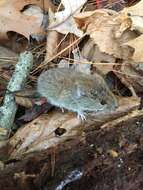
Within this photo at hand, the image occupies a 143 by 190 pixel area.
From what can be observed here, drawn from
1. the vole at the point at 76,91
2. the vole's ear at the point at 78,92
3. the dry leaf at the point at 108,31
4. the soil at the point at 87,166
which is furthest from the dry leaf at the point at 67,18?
the soil at the point at 87,166

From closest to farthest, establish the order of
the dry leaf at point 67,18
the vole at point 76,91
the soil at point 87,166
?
the soil at point 87,166
the vole at point 76,91
the dry leaf at point 67,18

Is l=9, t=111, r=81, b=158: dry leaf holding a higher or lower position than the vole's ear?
lower

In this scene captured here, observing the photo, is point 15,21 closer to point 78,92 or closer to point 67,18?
point 67,18

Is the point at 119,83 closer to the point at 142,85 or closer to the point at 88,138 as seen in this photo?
the point at 142,85

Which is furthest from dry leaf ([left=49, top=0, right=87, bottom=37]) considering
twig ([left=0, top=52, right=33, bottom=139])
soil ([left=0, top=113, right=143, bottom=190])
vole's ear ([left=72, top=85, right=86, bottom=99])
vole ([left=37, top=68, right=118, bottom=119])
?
soil ([left=0, top=113, right=143, bottom=190])

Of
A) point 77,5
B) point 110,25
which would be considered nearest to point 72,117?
point 110,25

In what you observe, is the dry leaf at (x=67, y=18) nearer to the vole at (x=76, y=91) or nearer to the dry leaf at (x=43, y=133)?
the vole at (x=76, y=91)

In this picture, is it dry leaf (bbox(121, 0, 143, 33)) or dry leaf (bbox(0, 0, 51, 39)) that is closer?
dry leaf (bbox(121, 0, 143, 33))

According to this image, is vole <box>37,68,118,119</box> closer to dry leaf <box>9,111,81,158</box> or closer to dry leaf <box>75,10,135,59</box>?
dry leaf <box>9,111,81,158</box>
